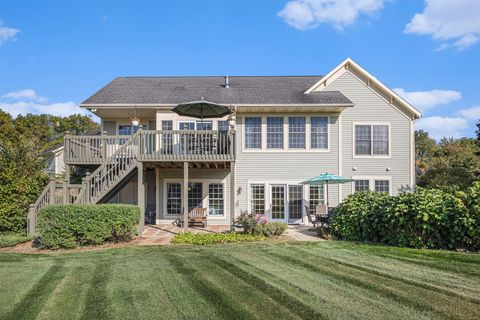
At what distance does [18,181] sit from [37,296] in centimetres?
794

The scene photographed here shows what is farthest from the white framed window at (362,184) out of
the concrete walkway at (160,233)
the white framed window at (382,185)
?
the concrete walkway at (160,233)

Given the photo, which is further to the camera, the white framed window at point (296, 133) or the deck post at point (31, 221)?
the white framed window at point (296, 133)

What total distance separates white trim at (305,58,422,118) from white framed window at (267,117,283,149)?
209 cm

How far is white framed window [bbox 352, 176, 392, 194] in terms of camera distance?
1542 cm

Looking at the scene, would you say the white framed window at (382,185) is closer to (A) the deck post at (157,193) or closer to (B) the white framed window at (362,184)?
(B) the white framed window at (362,184)

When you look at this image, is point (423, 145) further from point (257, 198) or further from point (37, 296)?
point (37, 296)

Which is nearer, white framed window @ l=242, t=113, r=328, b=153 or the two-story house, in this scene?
the two-story house

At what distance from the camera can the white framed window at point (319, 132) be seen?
1546 cm

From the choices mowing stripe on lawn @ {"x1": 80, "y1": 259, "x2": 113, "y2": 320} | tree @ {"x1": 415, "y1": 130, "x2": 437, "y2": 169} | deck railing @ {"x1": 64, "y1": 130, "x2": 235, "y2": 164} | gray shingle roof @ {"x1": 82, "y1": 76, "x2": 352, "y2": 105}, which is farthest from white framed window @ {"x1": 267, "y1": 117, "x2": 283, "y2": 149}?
tree @ {"x1": 415, "y1": 130, "x2": 437, "y2": 169}

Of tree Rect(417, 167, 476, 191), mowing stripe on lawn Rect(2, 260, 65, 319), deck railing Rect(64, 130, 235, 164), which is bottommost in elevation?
mowing stripe on lawn Rect(2, 260, 65, 319)

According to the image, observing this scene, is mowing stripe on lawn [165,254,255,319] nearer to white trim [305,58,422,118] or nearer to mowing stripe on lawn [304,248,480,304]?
mowing stripe on lawn [304,248,480,304]

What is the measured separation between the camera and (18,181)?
11805 mm

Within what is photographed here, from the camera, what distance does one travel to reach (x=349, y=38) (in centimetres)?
1444

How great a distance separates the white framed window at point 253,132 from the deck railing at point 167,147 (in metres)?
2.37
